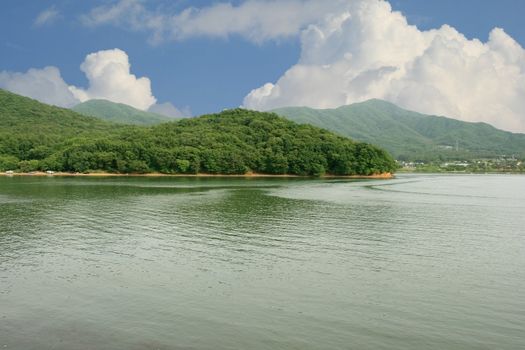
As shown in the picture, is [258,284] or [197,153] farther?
[197,153]

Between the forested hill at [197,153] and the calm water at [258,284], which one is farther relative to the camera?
the forested hill at [197,153]

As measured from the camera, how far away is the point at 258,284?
17234 millimetres

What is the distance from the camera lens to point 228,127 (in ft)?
538

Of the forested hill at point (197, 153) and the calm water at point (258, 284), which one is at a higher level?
the forested hill at point (197, 153)

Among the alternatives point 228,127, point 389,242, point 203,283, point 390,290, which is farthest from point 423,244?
point 228,127

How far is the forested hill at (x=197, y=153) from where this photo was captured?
12688 centimetres

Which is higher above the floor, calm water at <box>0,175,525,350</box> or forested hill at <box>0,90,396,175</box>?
forested hill at <box>0,90,396,175</box>

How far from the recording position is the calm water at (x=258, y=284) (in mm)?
12289

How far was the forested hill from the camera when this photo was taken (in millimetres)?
126875

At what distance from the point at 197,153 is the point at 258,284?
116216 mm

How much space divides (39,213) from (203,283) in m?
25.3

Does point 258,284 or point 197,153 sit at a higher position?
point 197,153

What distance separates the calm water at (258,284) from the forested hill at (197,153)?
313ft

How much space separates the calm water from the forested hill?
95274 millimetres
